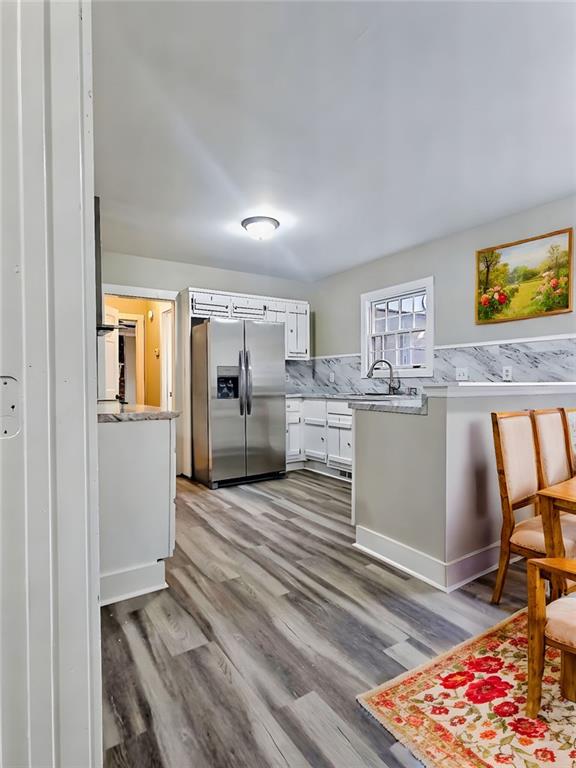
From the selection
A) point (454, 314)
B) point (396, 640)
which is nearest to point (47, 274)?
point (396, 640)

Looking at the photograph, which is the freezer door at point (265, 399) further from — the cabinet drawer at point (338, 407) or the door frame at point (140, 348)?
the door frame at point (140, 348)

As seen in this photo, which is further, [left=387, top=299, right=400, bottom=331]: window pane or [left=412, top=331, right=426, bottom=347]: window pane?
[left=387, top=299, right=400, bottom=331]: window pane

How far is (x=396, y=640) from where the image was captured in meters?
1.74

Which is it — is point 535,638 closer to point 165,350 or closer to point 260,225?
point 260,225

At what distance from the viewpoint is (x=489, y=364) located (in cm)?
359

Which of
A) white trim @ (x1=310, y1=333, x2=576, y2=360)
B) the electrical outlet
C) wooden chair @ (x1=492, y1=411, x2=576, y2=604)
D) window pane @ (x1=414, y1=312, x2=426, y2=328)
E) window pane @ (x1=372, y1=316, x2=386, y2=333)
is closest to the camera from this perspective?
wooden chair @ (x1=492, y1=411, x2=576, y2=604)

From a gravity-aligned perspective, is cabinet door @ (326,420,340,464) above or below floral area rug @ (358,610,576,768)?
above

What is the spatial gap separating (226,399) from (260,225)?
72.9 inches

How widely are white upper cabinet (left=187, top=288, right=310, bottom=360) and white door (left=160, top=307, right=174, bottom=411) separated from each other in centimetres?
53

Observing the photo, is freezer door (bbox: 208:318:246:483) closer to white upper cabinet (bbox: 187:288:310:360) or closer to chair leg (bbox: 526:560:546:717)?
white upper cabinet (bbox: 187:288:310:360)

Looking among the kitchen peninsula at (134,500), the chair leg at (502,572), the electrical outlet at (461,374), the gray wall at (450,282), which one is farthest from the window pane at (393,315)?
the kitchen peninsula at (134,500)

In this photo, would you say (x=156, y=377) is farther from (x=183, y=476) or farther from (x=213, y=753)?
(x=213, y=753)

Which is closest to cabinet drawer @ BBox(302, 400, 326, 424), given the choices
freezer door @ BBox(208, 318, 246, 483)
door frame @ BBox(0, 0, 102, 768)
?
freezer door @ BBox(208, 318, 246, 483)

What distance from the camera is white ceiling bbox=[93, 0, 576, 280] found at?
164cm
